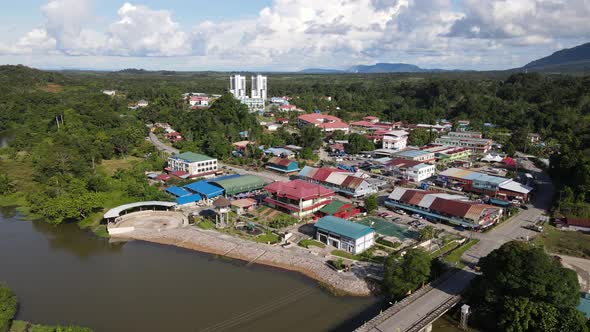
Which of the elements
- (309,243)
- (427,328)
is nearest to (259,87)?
(309,243)

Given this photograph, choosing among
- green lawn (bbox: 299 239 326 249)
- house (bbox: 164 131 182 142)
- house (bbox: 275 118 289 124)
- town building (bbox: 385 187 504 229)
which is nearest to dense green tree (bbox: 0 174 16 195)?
house (bbox: 164 131 182 142)

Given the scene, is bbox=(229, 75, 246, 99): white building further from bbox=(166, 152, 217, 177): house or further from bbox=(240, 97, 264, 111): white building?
bbox=(166, 152, 217, 177): house

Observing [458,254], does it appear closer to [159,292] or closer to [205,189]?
[159,292]

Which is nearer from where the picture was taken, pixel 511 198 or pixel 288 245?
pixel 288 245

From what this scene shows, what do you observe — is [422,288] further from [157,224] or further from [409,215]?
[157,224]

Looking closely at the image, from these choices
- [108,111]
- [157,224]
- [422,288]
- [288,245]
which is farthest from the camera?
[108,111]

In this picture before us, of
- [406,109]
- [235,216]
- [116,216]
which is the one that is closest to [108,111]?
[116,216]
